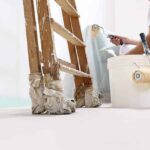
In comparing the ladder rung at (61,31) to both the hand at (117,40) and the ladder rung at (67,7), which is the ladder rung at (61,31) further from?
the hand at (117,40)

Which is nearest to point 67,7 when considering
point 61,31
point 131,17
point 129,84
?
point 61,31

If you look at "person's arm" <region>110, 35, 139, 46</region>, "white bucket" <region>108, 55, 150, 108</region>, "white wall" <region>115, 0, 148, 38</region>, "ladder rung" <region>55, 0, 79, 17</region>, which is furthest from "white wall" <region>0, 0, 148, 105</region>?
"white wall" <region>115, 0, 148, 38</region>

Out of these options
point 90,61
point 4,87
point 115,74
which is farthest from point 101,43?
point 4,87

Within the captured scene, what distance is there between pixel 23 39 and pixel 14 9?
0.16 metres

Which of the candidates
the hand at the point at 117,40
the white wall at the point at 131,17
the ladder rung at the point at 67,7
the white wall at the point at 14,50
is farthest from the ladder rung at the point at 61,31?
the white wall at the point at 131,17

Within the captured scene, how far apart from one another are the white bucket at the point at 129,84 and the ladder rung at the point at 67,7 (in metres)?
0.34

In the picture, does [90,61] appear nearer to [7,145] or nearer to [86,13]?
[86,13]

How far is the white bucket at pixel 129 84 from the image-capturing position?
4.26 ft

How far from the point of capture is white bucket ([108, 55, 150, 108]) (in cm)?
130

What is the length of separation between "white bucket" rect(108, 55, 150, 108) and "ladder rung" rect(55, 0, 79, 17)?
336 millimetres

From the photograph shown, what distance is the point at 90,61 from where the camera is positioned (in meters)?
1.97

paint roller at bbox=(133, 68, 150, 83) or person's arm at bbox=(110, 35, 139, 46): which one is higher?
person's arm at bbox=(110, 35, 139, 46)

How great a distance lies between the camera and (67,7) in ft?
4.50

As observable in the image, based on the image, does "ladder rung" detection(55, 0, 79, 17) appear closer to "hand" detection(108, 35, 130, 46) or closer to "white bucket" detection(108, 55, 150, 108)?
"white bucket" detection(108, 55, 150, 108)
